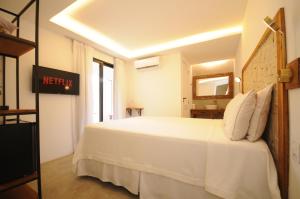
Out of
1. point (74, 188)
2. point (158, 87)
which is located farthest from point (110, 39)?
point (74, 188)

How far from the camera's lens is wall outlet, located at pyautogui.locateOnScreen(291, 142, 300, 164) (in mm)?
763

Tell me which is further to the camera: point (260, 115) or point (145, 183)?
point (145, 183)

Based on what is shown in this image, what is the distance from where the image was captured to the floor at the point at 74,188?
5.20 ft

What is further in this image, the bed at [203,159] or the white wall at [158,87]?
the white wall at [158,87]

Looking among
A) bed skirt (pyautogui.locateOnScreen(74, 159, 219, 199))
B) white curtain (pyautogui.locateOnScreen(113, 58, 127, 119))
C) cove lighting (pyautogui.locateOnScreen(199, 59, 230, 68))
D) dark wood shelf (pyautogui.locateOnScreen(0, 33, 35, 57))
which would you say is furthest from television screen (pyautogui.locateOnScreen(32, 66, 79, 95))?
cove lighting (pyautogui.locateOnScreen(199, 59, 230, 68))

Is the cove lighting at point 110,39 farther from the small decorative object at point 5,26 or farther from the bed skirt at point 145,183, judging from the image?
the bed skirt at point 145,183

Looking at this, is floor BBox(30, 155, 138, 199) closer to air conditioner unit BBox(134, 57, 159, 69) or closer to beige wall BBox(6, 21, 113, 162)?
beige wall BBox(6, 21, 113, 162)

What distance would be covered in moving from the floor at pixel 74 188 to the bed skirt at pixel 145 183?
0.28ft

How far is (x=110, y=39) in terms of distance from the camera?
3379 mm

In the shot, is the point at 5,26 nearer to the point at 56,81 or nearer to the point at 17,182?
the point at 17,182

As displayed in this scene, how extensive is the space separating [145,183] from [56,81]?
2450mm

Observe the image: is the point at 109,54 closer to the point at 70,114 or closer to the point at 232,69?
the point at 70,114

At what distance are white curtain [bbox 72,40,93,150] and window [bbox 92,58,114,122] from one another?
425mm

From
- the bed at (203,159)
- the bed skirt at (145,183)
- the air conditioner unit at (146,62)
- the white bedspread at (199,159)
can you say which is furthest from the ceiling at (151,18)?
the bed skirt at (145,183)
